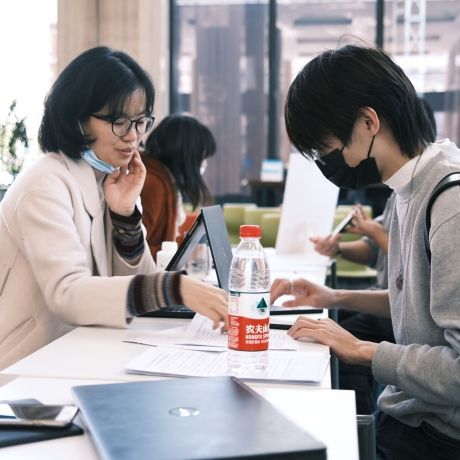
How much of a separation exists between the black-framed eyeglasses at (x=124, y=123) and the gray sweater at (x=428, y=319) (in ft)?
2.46

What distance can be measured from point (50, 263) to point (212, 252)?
388 millimetres

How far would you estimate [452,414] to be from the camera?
54.2 inches

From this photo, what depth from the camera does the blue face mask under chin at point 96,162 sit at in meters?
1.97

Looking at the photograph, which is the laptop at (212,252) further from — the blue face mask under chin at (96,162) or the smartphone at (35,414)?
the smartphone at (35,414)

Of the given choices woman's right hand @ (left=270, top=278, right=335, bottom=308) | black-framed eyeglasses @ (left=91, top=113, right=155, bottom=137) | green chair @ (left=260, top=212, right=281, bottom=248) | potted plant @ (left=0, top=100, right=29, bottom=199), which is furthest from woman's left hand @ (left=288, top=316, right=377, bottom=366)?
green chair @ (left=260, top=212, right=281, bottom=248)

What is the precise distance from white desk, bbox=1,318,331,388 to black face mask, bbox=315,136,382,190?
41 centimetres

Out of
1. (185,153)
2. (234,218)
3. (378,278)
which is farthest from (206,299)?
(234,218)

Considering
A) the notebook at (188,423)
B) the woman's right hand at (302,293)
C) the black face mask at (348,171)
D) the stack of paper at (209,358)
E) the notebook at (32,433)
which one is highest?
the black face mask at (348,171)

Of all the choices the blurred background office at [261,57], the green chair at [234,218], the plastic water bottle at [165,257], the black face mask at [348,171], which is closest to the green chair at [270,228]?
the green chair at [234,218]

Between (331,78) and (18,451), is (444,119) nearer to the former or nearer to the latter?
(331,78)

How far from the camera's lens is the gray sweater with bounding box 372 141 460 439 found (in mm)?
1317

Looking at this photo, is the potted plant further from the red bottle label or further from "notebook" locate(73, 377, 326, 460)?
"notebook" locate(73, 377, 326, 460)

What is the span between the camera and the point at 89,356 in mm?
1456

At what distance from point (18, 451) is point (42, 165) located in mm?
1048
